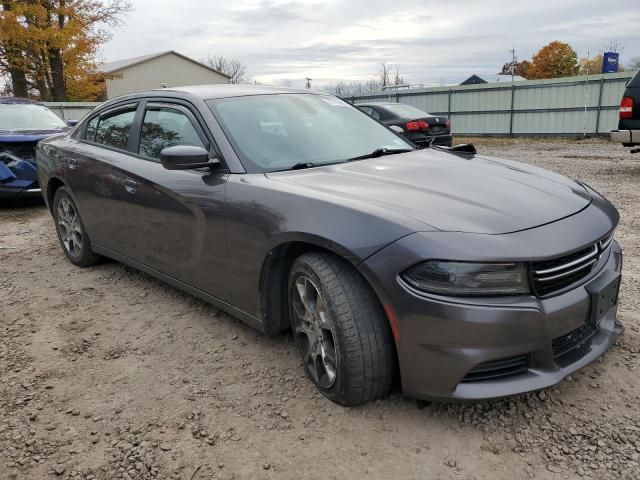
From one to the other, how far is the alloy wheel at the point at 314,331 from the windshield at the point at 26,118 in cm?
704

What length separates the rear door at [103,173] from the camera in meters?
3.94

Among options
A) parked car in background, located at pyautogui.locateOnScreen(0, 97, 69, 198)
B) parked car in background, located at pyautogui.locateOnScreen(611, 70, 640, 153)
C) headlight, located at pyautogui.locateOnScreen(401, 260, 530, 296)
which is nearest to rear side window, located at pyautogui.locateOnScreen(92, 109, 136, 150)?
headlight, located at pyautogui.locateOnScreen(401, 260, 530, 296)

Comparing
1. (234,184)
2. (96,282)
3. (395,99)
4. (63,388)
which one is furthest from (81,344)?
(395,99)

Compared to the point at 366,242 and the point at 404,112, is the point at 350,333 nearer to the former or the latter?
the point at 366,242

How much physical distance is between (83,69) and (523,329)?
26508 mm

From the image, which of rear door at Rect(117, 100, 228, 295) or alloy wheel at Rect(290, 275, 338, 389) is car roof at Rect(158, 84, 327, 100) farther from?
alloy wheel at Rect(290, 275, 338, 389)

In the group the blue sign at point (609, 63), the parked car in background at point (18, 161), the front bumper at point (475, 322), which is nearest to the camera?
Answer: the front bumper at point (475, 322)

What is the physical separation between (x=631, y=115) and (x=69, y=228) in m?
8.07

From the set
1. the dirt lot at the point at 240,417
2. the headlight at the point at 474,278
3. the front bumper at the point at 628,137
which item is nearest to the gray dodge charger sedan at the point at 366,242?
the headlight at the point at 474,278

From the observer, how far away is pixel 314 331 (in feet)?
8.51

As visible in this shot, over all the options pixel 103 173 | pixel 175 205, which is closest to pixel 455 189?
pixel 175 205

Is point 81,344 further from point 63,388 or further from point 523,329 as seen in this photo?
point 523,329

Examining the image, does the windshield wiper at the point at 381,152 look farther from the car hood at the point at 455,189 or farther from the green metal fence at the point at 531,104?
the green metal fence at the point at 531,104

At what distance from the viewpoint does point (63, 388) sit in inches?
112
